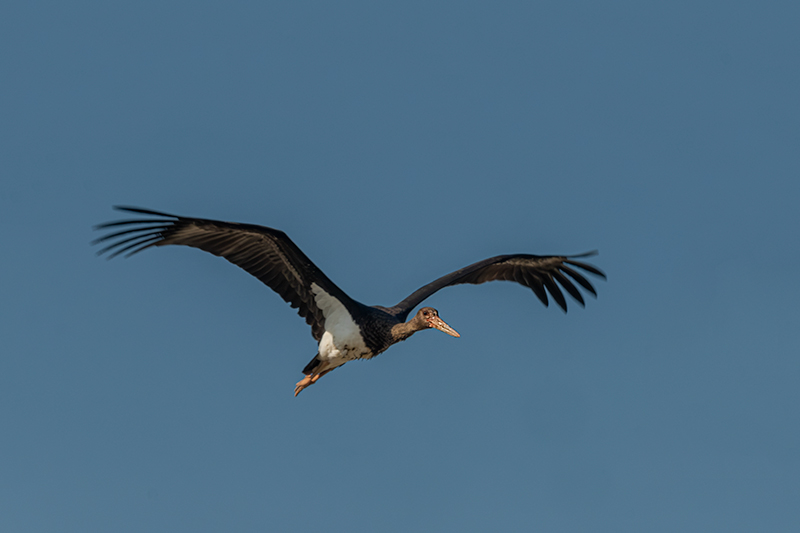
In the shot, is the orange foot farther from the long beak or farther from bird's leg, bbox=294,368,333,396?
the long beak

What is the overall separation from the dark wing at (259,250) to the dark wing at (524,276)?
231 centimetres

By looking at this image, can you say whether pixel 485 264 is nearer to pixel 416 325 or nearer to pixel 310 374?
pixel 416 325

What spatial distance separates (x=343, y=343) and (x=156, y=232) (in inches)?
164

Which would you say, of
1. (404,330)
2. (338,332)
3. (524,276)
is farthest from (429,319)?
(524,276)

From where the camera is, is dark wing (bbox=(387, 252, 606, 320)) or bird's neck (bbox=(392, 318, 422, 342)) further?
dark wing (bbox=(387, 252, 606, 320))

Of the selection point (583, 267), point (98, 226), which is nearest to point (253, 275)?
point (98, 226)

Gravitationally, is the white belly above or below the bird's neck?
above

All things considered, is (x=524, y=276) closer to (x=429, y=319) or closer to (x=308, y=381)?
(x=429, y=319)

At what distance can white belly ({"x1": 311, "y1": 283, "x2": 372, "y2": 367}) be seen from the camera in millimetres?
17703

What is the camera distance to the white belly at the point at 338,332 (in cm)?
1770

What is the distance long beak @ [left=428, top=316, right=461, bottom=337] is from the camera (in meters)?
18.7

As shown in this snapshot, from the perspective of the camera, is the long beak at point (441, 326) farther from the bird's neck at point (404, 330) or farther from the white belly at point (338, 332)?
the white belly at point (338, 332)

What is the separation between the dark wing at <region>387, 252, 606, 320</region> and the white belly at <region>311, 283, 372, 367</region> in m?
1.77

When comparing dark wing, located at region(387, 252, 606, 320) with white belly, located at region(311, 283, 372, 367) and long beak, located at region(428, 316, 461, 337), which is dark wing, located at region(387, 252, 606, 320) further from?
white belly, located at region(311, 283, 372, 367)
